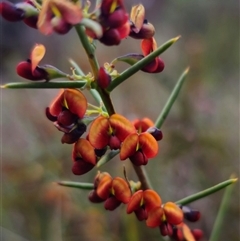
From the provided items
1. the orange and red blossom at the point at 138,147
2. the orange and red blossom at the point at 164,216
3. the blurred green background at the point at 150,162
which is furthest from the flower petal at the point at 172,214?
the blurred green background at the point at 150,162

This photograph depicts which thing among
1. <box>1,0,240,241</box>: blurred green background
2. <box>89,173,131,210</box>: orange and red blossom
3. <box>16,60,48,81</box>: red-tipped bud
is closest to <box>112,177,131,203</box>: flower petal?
<box>89,173,131,210</box>: orange and red blossom

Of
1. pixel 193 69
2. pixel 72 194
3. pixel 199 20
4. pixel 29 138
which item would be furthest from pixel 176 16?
pixel 72 194

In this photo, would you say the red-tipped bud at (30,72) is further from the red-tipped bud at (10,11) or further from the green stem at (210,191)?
the green stem at (210,191)

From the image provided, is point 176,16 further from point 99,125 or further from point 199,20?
point 99,125

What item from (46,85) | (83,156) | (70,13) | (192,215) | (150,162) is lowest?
(150,162)

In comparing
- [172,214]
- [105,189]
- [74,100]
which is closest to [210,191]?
[172,214]

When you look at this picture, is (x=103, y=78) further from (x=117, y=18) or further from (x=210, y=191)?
(x=210, y=191)

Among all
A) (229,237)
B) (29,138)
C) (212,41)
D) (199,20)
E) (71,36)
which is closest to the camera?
(229,237)
